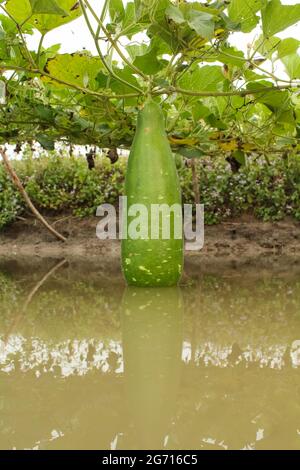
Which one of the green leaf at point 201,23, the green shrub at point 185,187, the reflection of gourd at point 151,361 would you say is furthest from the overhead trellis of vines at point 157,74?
the green shrub at point 185,187

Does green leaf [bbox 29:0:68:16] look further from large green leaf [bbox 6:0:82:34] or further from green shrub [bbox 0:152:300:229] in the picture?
green shrub [bbox 0:152:300:229]

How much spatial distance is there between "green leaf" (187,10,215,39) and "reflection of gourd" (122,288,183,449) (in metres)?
0.93

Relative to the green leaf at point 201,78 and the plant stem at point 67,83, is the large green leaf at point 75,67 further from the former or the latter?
the green leaf at point 201,78

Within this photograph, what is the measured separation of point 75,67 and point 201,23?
0.68m

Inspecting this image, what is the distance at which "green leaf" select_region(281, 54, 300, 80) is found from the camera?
2459 mm

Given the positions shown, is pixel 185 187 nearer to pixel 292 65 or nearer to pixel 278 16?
pixel 292 65

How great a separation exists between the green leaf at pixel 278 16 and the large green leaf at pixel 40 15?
635mm

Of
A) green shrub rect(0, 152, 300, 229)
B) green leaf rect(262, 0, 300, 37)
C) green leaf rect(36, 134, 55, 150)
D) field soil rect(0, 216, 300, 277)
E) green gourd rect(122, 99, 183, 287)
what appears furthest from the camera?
green shrub rect(0, 152, 300, 229)

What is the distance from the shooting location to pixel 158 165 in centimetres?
251

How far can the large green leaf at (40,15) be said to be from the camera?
1.84 meters

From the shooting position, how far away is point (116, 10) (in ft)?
6.55

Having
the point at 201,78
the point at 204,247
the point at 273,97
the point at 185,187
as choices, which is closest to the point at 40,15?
the point at 201,78

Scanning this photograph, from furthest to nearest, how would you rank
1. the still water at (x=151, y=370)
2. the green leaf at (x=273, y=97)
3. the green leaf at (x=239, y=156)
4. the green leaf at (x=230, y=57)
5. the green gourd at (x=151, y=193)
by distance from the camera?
the green leaf at (x=239, y=156) < the green gourd at (x=151, y=193) < the green leaf at (x=273, y=97) < the green leaf at (x=230, y=57) < the still water at (x=151, y=370)

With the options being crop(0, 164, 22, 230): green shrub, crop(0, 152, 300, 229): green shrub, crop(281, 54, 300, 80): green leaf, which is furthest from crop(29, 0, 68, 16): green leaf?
crop(0, 164, 22, 230): green shrub
